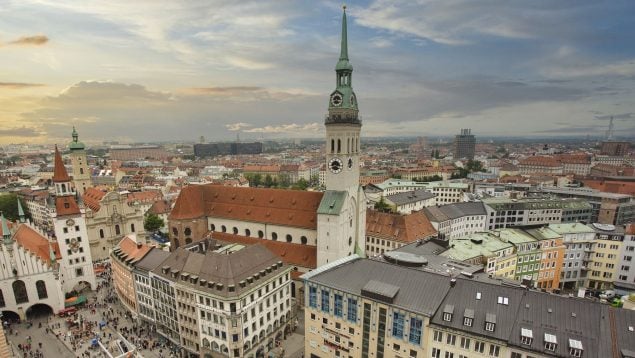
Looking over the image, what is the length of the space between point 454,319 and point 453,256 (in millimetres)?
27839

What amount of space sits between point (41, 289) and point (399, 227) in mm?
73855

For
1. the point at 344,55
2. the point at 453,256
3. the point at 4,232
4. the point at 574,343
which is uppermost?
the point at 344,55

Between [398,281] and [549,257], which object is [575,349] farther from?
[549,257]

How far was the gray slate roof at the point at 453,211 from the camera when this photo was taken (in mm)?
92375

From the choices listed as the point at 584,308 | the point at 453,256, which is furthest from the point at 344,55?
the point at 584,308

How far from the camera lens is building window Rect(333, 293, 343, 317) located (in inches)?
1667

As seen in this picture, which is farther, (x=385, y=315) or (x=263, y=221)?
(x=263, y=221)

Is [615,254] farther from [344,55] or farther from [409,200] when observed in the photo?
[344,55]

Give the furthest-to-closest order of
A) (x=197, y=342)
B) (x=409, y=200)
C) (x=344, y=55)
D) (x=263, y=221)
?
(x=409, y=200), (x=263, y=221), (x=344, y=55), (x=197, y=342)

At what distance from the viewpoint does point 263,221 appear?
6875cm

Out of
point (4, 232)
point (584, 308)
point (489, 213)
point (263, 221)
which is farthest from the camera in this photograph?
point (489, 213)

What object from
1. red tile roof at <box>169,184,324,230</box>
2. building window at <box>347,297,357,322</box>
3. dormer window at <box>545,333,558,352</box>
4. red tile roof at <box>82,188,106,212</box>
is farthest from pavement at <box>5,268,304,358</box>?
red tile roof at <box>82,188,106,212</box>

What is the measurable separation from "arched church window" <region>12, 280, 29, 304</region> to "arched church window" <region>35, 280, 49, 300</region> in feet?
5.36

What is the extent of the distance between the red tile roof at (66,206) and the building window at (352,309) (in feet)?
200
